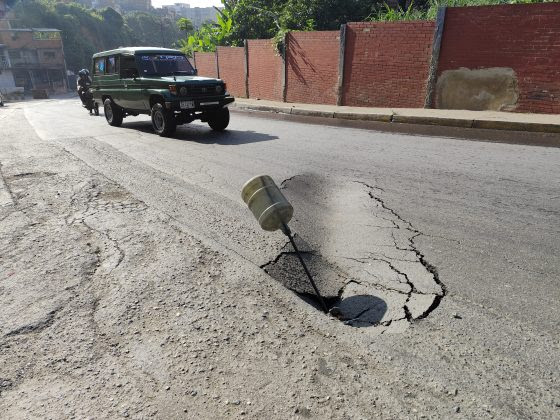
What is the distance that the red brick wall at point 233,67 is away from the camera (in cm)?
1983

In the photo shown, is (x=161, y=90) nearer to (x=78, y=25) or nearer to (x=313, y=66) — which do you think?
(x=313, y=66)

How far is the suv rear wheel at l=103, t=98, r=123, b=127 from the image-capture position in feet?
35.5

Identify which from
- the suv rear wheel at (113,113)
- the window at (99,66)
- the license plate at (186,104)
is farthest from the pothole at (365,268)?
the window at (99,66)

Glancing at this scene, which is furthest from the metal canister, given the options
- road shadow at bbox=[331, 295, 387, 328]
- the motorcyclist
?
the motorcyclist

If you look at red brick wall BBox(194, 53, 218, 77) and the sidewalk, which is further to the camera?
red brick wall BBox(194, 53, 218, 77)

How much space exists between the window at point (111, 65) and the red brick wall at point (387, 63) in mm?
7862

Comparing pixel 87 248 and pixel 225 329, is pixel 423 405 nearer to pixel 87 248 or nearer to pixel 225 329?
pixel 225 329

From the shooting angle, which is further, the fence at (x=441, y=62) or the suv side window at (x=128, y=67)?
the fence at (x=441, y=62)

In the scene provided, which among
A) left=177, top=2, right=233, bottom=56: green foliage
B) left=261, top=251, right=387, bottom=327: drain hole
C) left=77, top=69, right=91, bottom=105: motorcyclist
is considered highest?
left=177, top=2, right=233, bottom=56: green foliage

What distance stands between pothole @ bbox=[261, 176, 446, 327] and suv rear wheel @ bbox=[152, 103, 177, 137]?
17.8 feet

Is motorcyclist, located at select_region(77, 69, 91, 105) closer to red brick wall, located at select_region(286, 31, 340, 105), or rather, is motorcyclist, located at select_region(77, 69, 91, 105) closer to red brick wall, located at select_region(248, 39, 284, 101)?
red brick wall, located at select_region(248, 39, 284, 101)

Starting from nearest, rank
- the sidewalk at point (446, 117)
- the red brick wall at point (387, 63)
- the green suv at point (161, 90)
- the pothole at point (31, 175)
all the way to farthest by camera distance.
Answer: the pothole at point (31, 175)
the green suv at point (161, 90)
the sidewalk at point (446, 117)
the red brick wall at point (387, 63)

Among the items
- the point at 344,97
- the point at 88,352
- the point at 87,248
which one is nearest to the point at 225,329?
the point at 88,352

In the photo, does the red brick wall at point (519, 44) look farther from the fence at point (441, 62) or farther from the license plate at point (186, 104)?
the license plate at point (186, 104)
